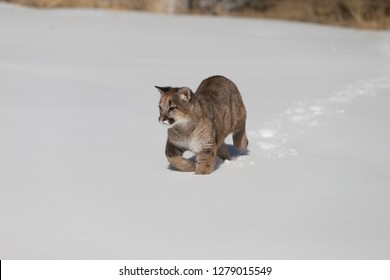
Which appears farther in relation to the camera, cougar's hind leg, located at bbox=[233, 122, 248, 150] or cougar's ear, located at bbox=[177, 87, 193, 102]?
cougar's hind leg, located at bbox=[233, 122, 248, 150]

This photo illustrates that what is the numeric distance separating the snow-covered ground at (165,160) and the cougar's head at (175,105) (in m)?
0.46

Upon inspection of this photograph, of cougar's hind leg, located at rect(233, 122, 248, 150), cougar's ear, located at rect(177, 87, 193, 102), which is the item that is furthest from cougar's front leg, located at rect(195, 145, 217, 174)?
cougar's hind leg, located at rect(233, 122, 248, 150)

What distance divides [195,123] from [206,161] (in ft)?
1.01

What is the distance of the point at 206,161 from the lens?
5.91m

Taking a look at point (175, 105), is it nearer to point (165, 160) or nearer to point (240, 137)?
point (165, 160)

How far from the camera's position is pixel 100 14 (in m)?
14.0

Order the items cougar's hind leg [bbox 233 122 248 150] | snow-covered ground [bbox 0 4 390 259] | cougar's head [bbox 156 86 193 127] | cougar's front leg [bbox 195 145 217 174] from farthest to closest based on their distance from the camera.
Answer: cougar's hind leg [bbox 233 122 248 150], cougar's front leg [bbox 195 145 217 174], cougar's head [bbox 156 86 193 127], snow-covered ground [bbox 0 4 390 259]

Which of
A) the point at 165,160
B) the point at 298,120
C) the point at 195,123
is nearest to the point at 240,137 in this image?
the point at 165,160

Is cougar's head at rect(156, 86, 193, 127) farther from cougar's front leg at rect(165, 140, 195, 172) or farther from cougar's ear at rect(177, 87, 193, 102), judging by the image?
cougar's front leg at rect(165, 140, 195, 172)

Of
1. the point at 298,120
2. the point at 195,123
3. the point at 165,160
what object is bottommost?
the point at 165,160

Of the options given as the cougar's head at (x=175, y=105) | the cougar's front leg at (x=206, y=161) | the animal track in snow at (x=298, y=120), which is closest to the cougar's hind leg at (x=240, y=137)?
the animal track in snow at (x=298, y=120)

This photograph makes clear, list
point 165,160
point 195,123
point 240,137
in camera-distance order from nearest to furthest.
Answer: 1. point 195,123
2. point 165,160
3. point 240,137

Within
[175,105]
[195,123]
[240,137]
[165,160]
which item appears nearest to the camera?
[175,105]

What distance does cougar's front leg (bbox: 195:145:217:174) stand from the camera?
5912mm
